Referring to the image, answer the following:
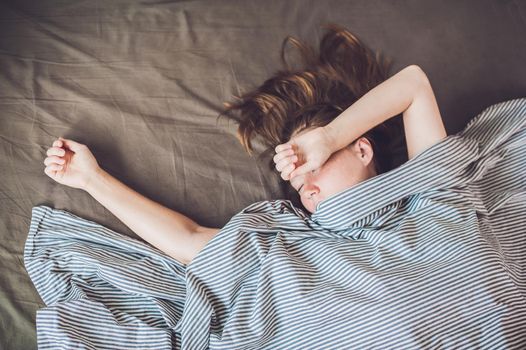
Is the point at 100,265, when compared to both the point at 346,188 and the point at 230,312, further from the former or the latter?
the point at 346,188

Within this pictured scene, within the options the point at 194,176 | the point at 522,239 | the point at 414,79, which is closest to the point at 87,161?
the point at 194,176

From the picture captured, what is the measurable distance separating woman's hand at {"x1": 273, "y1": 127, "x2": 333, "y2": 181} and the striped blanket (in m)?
0.09

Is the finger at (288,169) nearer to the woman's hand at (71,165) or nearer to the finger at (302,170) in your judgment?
the finger at (302,170)

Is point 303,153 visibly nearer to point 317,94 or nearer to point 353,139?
point 353,139

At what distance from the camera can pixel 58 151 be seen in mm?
1062

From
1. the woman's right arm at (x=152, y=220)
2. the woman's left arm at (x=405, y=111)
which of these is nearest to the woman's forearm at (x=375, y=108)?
the woman's left arm at (x=405, y=111)

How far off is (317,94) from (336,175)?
0.27m

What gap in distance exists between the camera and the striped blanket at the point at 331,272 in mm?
876

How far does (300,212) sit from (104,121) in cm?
51

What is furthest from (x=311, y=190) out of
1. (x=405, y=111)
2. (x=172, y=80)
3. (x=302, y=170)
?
(x=172, y=80)

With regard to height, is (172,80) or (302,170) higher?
(172,80)

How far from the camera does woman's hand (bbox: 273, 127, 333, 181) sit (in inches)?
38.8

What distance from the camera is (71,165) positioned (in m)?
1.07

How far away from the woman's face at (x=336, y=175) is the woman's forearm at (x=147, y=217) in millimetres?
249
